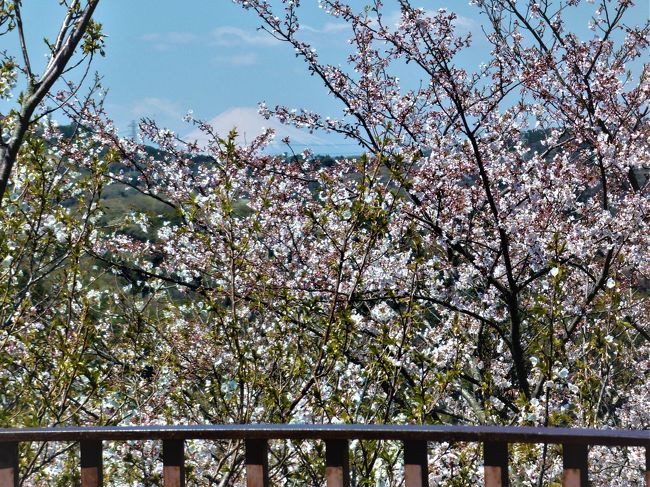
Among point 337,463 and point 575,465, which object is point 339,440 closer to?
point 337,463

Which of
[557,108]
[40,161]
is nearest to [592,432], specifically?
[40,161]

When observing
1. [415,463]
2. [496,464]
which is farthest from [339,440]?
[496,464]

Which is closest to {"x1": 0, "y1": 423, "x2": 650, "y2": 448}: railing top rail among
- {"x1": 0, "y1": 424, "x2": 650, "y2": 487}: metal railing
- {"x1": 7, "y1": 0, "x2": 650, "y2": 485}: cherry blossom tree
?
{"x1": 0, "y1": 424, "x2": 650, "y2": 487}: metal railing

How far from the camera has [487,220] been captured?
638 centimetres

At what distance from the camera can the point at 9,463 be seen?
2.35 metres

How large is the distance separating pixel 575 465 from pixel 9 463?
1566mm

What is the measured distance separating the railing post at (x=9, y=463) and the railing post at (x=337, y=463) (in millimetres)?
935

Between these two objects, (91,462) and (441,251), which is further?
(441,251)

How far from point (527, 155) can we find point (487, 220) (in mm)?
834

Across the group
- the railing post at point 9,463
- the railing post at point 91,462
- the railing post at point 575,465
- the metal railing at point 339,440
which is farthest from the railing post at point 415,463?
the railing post at point 9,463

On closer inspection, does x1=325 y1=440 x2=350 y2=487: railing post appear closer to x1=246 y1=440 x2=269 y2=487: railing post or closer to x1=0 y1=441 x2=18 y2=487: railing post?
x1=246 y1=440 x2=269 y2=487: railing post

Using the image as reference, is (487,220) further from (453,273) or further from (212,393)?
(212,393)

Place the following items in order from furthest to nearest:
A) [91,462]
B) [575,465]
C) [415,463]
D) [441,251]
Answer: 1. [441,251]
2. [91,462]
3. [415,463]
4. [575,465]

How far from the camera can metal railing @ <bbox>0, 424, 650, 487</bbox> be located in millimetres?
1814
